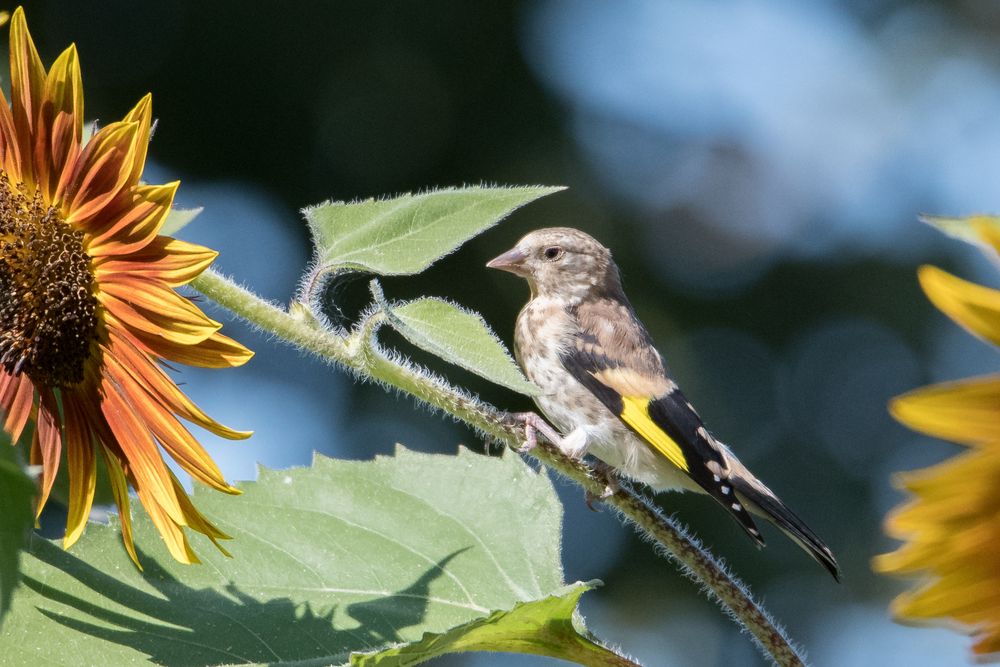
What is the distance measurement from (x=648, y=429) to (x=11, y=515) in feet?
7.65

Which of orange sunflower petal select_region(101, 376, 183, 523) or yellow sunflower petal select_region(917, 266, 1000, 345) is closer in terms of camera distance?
yellow sunflower petal select_region(917, 266, 1000, 345)

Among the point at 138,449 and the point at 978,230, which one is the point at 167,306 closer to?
the point at 138,449

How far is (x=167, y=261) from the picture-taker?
1.19 metres

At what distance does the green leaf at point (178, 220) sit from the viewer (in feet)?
4.06

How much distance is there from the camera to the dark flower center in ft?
4.32

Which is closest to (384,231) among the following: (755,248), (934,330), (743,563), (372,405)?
(372,405)

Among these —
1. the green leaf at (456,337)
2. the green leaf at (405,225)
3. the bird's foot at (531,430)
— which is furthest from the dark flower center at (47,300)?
the bird's foot at (531,430)

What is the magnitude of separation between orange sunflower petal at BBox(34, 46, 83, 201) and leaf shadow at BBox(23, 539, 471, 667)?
0.43m

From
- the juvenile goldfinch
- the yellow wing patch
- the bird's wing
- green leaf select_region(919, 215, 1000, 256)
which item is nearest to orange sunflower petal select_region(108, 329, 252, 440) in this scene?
green leaf select_region(919, 215, 1000, 256)

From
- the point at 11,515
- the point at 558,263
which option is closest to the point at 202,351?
the point at 11,515

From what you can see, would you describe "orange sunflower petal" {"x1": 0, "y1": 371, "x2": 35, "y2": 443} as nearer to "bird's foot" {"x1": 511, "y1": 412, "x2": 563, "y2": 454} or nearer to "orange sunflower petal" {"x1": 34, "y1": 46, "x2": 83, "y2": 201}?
"orange sunflower petal" {"x1": 34, "y1": 46, "x2": 83, "y2": 201}

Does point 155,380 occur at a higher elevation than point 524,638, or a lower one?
higher

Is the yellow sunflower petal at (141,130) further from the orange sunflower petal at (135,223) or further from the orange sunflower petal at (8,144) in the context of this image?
the orange sunflower petal at (8,144)

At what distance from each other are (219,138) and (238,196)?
333 mm
